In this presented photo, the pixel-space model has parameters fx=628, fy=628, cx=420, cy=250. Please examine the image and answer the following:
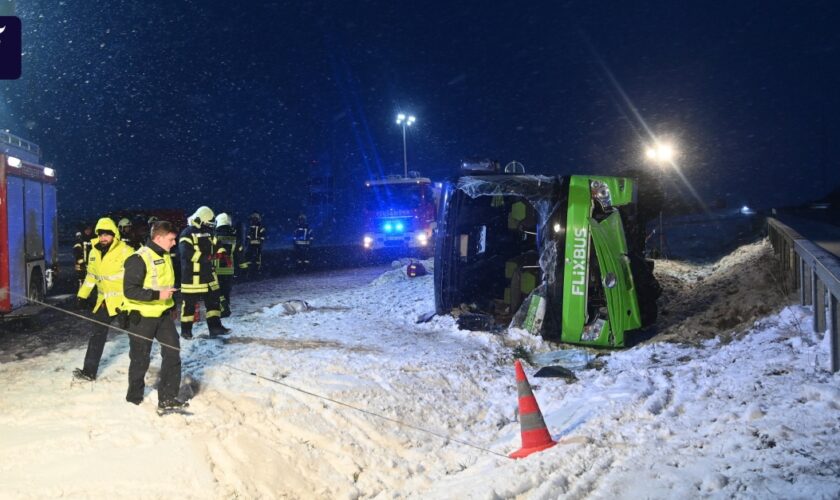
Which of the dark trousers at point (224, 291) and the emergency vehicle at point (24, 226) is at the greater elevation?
the emergency vehicle at point (24, 226)

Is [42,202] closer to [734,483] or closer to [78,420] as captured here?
[78,420]

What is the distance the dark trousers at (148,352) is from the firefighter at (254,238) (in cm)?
1453

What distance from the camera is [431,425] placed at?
6.09m

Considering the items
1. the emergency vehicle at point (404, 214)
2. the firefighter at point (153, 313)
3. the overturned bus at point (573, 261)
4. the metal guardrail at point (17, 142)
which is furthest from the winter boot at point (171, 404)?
the emergency vehicle at point (404, 214)

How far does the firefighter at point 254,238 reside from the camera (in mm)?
20327

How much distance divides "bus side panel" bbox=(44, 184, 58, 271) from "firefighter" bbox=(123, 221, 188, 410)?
310 inches

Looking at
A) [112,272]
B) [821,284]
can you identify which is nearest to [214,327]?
[112,272]

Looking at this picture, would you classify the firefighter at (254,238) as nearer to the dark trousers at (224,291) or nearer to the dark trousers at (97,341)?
the dark trousers at (224,291)

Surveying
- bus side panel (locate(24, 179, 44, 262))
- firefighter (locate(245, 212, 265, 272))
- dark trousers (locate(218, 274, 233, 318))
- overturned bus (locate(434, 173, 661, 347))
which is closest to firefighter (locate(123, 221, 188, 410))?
dark trousers (locate(218, 274, 233, 318))

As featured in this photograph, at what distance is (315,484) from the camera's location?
5051 millimetres

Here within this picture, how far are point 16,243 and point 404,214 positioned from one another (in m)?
14.9

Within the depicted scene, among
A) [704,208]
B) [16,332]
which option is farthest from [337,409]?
[704,208]

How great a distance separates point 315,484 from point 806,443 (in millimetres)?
3484

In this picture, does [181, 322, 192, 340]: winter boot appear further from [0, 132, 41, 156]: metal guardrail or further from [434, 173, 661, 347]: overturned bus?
[0, 132, 41, 156]: metal guardrail
